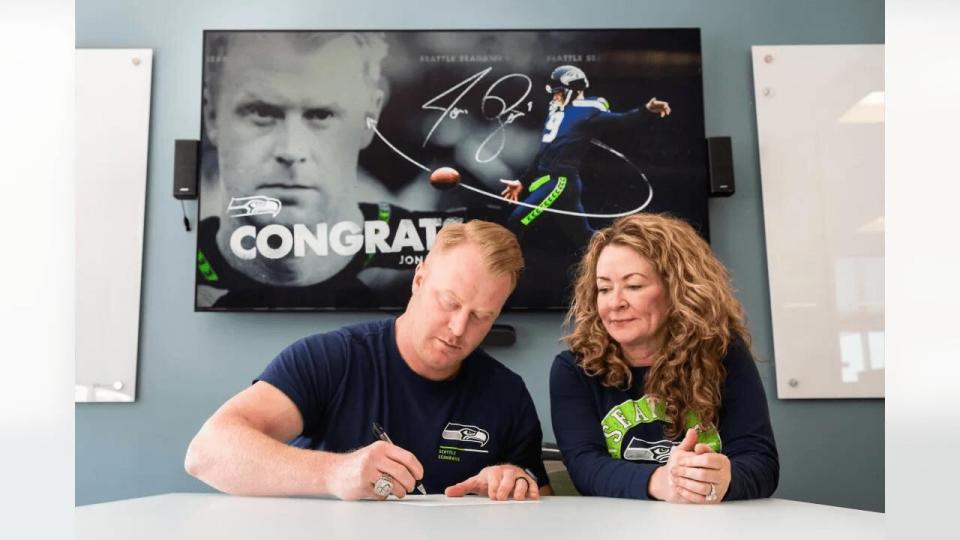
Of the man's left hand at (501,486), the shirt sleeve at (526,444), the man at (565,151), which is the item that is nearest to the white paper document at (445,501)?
the man's left hand at (501,486)

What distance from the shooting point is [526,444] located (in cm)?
182

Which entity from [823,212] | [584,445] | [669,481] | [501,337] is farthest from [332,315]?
[823,212]

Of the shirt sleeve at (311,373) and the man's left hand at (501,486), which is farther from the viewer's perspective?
the shirt sleeve at (311,373)

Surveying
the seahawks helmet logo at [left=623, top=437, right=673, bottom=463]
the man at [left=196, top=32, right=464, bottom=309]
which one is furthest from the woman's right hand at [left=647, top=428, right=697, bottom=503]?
the man at [left=196, top=32, right=464, bottom=309]

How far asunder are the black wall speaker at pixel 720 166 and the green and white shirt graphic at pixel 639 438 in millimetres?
1167

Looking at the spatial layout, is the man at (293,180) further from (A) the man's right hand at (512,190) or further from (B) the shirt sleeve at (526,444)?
(B) the shirt sleeve at (526,444)

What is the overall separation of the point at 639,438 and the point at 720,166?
1283mm

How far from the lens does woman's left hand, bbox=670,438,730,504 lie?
1.38 metres

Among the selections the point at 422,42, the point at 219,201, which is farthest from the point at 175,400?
the point at 422,42

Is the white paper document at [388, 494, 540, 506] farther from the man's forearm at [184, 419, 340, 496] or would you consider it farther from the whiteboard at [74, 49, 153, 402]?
the whiteboard at [74, 49, 153, 402]

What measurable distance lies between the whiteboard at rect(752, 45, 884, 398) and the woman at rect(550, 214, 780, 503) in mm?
898

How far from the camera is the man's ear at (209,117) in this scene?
2.68m

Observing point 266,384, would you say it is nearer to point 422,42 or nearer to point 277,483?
point 277,483
